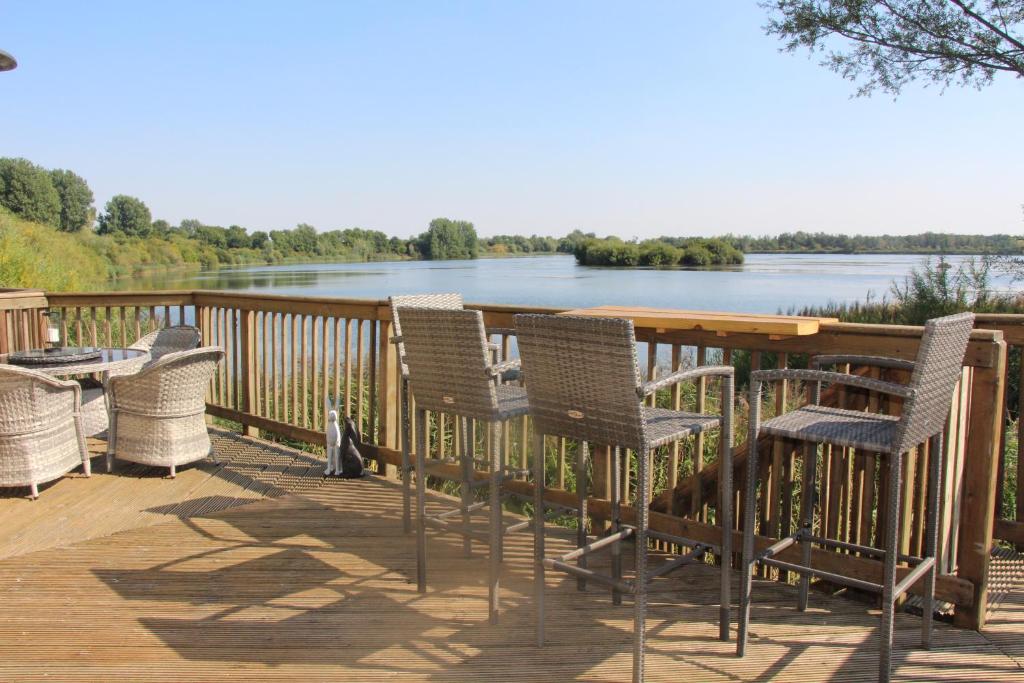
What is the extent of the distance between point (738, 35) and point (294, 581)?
9.67 meters

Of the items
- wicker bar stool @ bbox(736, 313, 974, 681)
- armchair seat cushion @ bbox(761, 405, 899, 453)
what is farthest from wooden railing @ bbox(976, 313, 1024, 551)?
armchair seat cushion @ bbox(761, 405, 899, 453)

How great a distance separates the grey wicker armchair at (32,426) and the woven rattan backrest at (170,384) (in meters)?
0.29

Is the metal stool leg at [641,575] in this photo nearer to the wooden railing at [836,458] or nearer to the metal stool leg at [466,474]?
the wooden railing at [836,458]

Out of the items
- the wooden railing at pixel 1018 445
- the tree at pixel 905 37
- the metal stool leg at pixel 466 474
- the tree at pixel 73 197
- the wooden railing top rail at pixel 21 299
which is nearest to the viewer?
the wooden railing at pixel 1018 445

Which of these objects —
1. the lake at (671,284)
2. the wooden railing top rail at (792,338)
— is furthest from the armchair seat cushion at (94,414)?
the lake at (671,284)

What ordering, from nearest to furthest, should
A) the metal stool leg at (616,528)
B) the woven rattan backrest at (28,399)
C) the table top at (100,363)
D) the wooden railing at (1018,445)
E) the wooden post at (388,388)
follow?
the metal stool leg at (616,528) < the wooden railing at (1018,445) < the woven rattan backrest at (28,399) < the table top at (100,363) < the wooden post at (388,388)

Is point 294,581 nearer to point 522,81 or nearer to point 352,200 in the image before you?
point 522,81

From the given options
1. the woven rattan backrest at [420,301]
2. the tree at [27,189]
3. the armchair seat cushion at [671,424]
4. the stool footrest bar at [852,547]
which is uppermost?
the tree at [27,189]

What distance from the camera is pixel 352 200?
2634 centimetres

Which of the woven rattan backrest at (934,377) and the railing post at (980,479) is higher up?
the woven rattan backrest at (934,377)

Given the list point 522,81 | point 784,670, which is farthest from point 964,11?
point 522,81

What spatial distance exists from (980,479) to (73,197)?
40484mm

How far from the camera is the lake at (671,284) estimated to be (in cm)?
1332

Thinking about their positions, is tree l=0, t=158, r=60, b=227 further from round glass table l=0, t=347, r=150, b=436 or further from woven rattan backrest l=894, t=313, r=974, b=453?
woven rattan backrest l=894, t=313, r=974, b=453
